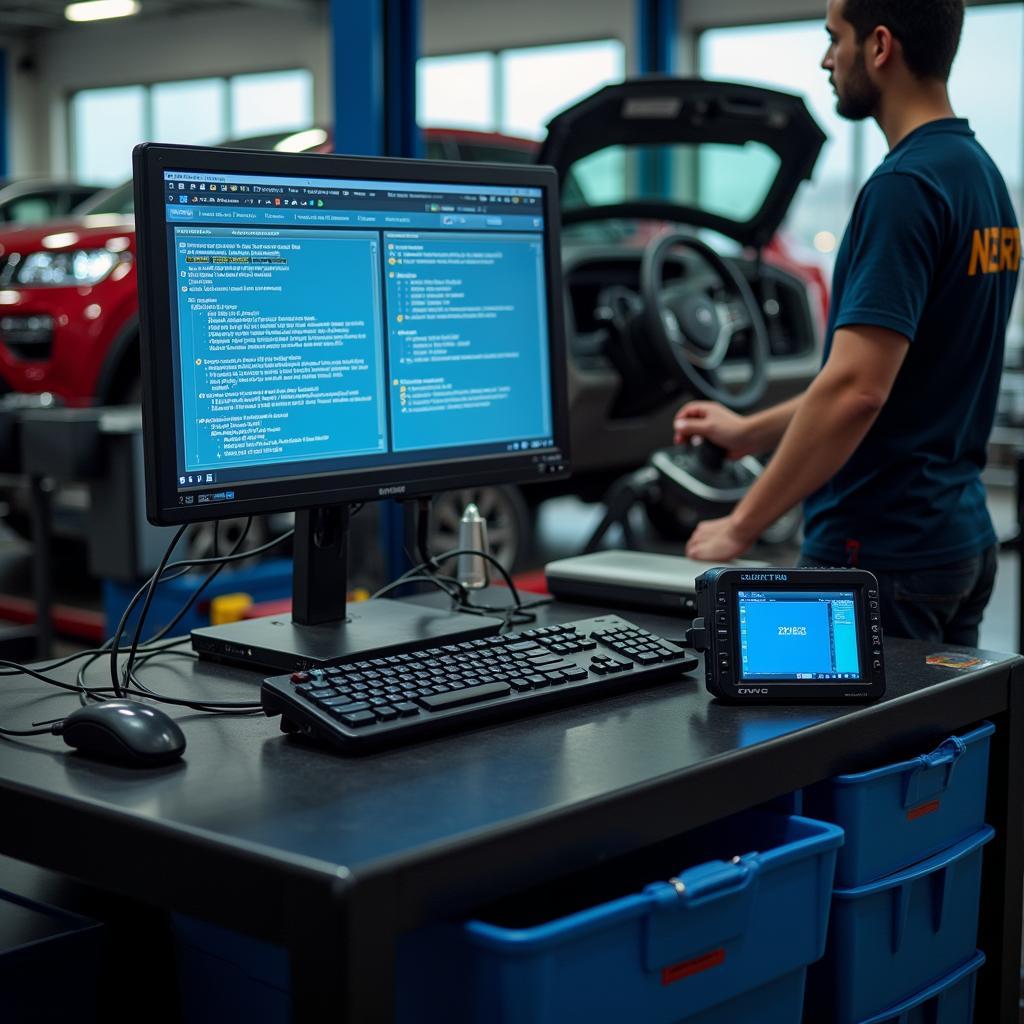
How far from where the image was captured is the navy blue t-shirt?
1872 millimetres

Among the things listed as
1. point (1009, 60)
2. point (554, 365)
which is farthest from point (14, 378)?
point (1009, 60)

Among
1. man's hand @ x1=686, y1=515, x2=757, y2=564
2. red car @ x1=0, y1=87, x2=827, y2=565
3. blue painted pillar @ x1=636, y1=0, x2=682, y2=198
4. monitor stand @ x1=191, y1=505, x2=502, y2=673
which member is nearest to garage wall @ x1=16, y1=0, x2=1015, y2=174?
blue painted pillar @ x1=636, y1=0, x2=682, y2=198

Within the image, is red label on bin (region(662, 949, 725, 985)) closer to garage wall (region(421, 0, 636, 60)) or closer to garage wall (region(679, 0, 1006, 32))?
garage wall (region(679, 0, 1006, 32))

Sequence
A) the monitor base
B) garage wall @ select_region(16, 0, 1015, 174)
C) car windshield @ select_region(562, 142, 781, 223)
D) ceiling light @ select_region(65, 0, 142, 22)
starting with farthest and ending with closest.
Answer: ceiling light @ select_region(65, 0, 142, 22) → garage wall @ select_region(16, 0, 1015, 174) → car windshield @ select_region(562, 142, 781, 223) → the monitor base

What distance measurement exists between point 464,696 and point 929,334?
968 millimetres

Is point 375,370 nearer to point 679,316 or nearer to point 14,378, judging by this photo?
point 679,316

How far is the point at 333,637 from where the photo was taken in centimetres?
157

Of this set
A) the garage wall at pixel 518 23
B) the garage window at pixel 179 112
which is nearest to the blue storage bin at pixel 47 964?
the garage wall at pixel 518 23

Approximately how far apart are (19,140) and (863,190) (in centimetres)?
1397

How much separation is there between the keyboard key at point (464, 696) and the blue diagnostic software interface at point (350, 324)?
33cm

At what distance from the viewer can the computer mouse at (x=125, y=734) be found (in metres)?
1.17

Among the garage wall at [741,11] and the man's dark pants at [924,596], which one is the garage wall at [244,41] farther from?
the man's dark pants at [924,596]

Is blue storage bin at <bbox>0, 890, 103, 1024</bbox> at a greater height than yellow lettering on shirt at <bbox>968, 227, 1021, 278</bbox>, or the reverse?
yellow lettering on shirt at <bbox>968, 227, 1021, 278</bbox>

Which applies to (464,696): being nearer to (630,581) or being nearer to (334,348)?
(334,348)
